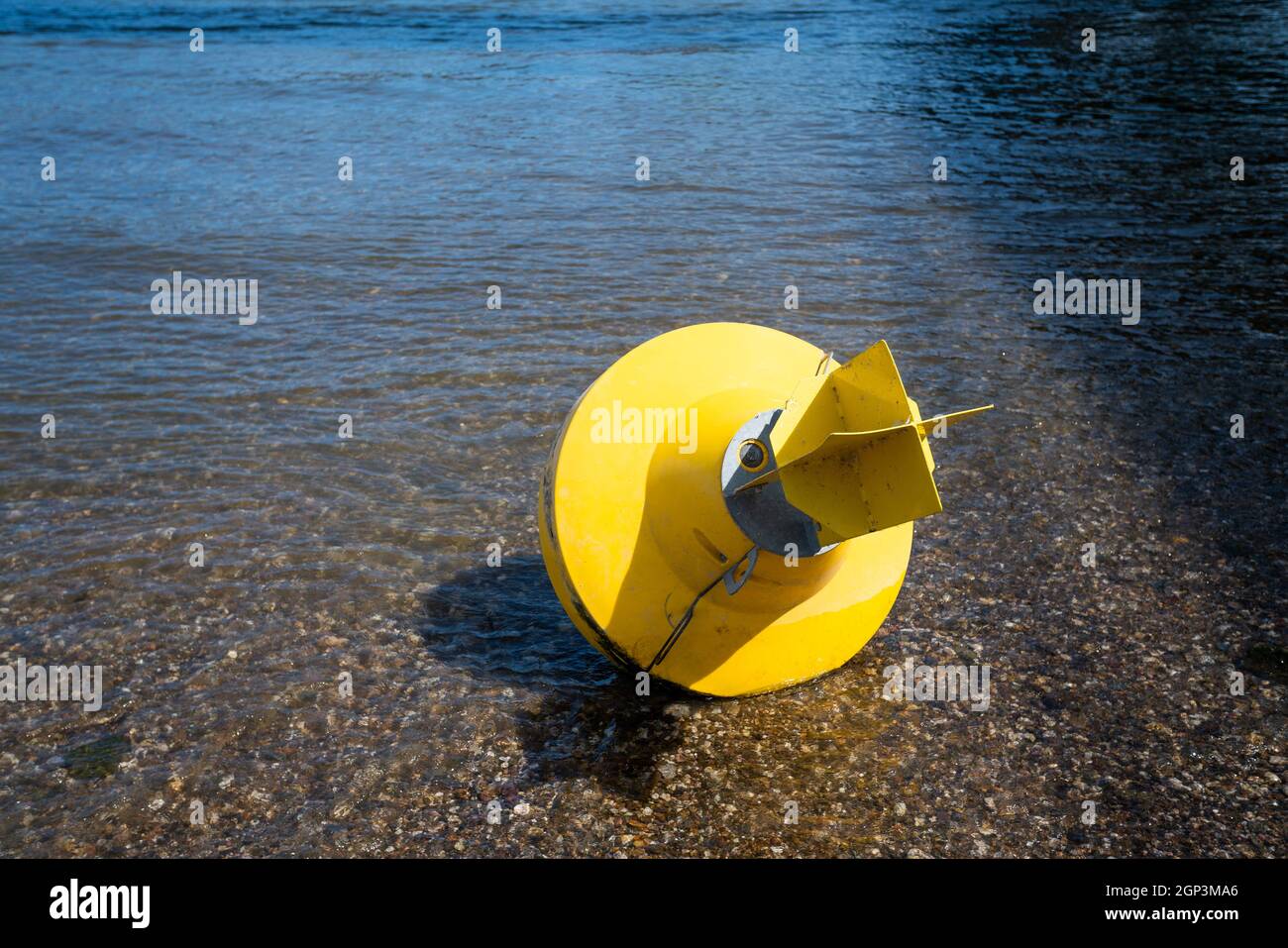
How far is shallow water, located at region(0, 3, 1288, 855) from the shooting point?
4.29 meters

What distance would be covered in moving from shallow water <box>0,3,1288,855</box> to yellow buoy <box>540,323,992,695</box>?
1.22 ft

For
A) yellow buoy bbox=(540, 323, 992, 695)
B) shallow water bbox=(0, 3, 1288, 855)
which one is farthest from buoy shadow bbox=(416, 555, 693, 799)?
yellow buoy bbox=(540, 323, 992, 695)

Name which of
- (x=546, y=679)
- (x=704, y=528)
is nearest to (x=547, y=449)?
(x=546, y=679)

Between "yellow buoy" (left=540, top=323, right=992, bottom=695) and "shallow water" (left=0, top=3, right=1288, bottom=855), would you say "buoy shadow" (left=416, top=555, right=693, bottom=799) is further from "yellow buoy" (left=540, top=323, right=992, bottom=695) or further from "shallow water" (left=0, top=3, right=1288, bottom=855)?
"yellow buoy" (left=540, top=323, right=992, bottom=695)

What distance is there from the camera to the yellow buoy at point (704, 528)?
4.03 metres

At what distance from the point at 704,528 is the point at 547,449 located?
9.25 feet

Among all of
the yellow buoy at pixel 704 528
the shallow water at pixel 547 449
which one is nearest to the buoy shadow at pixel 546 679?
the shallow water at pixel 547 449

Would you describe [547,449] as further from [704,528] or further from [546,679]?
[704,528]

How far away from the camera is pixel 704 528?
4.18 m

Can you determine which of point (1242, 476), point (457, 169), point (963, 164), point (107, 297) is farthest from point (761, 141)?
point (1242, 476)

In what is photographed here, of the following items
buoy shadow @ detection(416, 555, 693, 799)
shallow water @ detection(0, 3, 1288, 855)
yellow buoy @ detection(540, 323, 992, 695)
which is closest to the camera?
yellow buoy @ detection(540, 323, 992, 695)

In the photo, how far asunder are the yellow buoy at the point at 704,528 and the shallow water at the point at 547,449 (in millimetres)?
370

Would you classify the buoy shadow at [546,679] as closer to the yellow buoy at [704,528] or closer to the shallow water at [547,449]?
the shallow water at [547,449]
